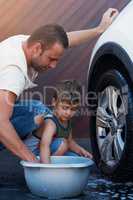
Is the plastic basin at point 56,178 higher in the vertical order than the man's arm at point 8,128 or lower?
lower

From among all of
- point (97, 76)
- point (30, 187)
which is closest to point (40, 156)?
point (30, 187)

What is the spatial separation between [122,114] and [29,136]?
0.68m

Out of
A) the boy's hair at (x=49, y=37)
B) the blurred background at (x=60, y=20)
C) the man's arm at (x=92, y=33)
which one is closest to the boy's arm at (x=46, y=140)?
the boy's hair at (x=49, y=37)

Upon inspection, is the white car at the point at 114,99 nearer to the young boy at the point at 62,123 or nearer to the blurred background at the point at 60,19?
the young boy at the point at 62,123

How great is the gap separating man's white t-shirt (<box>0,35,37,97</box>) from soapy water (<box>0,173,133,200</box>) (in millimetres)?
629

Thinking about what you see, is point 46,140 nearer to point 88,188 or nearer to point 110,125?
point 88,188

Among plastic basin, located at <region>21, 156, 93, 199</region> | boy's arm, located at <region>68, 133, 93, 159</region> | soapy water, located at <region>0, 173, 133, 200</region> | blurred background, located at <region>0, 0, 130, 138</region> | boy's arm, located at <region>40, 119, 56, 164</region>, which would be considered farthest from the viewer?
blurred background, located at <region>0, 0, 130, 138</region>

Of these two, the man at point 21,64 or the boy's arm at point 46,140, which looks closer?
the man at point 21,64

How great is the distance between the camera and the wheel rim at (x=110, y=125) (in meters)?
4.21

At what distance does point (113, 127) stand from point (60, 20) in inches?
65.6

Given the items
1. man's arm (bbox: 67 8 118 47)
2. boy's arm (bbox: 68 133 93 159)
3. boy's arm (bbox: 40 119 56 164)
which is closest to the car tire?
boy's arm (bbox: 68 133 93 159)

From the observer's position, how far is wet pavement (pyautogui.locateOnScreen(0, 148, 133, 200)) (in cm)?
383

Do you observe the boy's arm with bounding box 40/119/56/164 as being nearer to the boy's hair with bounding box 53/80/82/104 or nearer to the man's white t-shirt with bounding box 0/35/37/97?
the boy's hair with bounding box 53/80/82/104

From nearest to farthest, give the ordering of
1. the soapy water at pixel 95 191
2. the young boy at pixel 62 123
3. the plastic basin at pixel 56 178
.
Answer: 1. the plastic basin at pixel 56 178
2. the soapy water at pixel 95 191
3. the young boy at pixel 62 123
